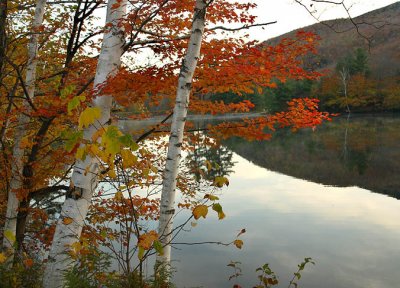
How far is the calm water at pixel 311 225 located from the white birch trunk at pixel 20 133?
618cm

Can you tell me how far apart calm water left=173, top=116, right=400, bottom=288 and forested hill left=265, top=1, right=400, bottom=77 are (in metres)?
6.82

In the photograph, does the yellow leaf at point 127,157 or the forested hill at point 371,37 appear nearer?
the yellow leaf at point 127,157

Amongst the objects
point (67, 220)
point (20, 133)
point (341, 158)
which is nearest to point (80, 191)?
point (67, 220)

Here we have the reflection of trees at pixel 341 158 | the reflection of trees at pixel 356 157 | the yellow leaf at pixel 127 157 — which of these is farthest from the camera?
the reflection of trees at pixel 356 157

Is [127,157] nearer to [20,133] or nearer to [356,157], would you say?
[20,133]

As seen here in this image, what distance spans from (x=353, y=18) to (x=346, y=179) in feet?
74.1

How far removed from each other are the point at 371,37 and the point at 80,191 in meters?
4.78

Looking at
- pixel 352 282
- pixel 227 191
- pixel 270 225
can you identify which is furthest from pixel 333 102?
pixel 352 282

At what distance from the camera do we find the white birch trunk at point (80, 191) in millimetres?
4746

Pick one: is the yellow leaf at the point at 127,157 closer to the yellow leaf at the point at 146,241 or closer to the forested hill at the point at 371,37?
the yellow leaf at the point at 146,241

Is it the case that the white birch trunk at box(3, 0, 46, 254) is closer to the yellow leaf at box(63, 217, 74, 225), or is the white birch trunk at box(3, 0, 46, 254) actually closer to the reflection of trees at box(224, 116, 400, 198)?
the yellow leaf at box(63, 217, 74, 225)

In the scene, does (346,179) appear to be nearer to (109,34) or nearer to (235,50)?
(235,50)

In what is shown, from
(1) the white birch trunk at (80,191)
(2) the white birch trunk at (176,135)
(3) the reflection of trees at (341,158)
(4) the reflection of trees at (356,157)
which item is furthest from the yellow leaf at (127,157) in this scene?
(4) the reflection of trees at (356,157)

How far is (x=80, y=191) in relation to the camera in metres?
4.85
